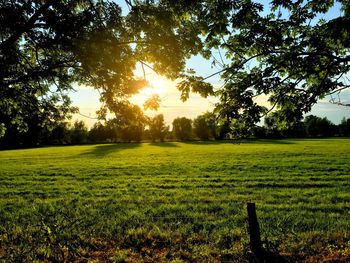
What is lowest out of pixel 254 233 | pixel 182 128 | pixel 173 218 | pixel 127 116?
pixel 173 218

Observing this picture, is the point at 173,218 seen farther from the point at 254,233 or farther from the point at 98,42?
the point at 98,42

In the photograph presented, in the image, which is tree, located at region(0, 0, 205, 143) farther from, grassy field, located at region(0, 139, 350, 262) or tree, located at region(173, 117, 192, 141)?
tree, located at region(173, 117, 192, 141)

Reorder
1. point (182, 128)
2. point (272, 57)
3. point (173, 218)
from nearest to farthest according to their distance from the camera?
1. point (272, 57)
2. point (173, 218)
3. point (182, 128)

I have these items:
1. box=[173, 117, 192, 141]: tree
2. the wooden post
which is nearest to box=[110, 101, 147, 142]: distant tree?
the wooden post

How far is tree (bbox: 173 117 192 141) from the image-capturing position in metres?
133

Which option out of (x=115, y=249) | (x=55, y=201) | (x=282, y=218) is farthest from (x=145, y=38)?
(x=55, y=201)

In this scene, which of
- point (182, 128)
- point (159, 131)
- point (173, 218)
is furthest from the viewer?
point (182, 128)

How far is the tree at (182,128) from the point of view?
133 meters

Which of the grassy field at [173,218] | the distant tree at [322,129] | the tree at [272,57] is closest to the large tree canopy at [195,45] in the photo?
the tree at [272,57]

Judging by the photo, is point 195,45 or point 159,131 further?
point 159,131

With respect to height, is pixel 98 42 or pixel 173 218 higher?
pixel 98 42

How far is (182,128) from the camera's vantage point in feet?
443

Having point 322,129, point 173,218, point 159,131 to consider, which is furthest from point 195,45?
point 322,129

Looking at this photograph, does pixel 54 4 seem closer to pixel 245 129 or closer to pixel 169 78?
pixel 169 78
